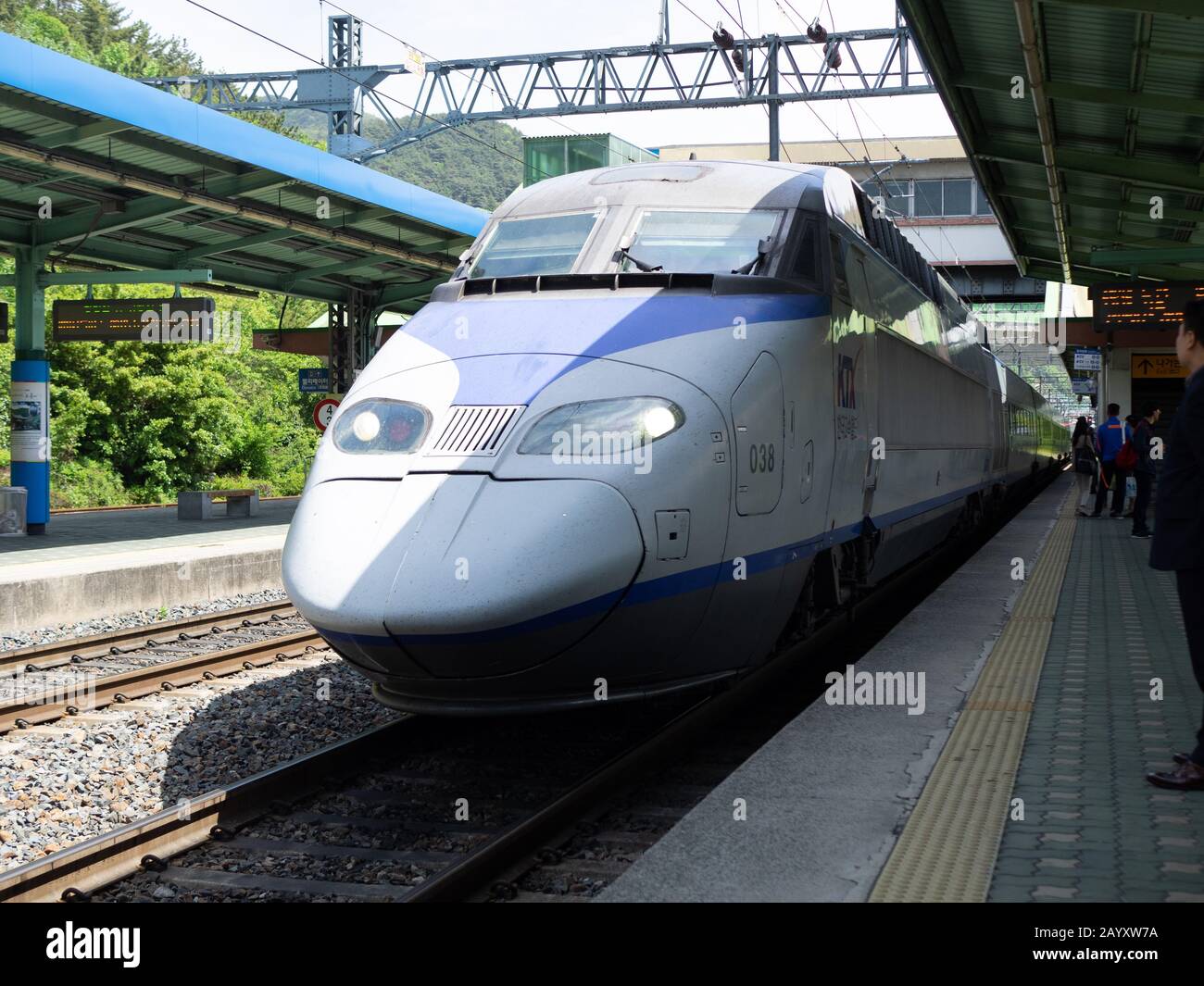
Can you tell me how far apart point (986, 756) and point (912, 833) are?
1.13 metres

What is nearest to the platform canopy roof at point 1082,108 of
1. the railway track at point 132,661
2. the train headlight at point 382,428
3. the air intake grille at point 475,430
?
the air intake grille at point 475,430

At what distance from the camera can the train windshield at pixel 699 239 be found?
6504 millimetres

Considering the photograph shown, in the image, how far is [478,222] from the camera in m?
19.2

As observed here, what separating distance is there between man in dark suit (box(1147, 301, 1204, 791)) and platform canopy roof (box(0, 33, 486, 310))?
9906 mm

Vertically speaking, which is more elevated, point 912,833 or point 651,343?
point 651,343

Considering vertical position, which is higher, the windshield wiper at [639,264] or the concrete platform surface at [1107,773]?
the windshield wiper at [639,264]

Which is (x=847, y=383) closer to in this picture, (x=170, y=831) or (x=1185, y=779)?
(x=1185, y=779)

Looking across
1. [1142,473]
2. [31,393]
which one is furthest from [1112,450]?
[31,393]

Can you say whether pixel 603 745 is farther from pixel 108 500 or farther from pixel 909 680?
pixel 108 500

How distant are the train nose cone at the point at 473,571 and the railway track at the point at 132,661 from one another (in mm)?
3303

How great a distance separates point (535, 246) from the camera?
6.89 metres

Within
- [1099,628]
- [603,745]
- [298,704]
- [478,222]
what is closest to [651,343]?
[603,745]

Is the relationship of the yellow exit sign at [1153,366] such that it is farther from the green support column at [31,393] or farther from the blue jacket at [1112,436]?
the green support column at [31,393]

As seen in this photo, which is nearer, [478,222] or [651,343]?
[651,343]
